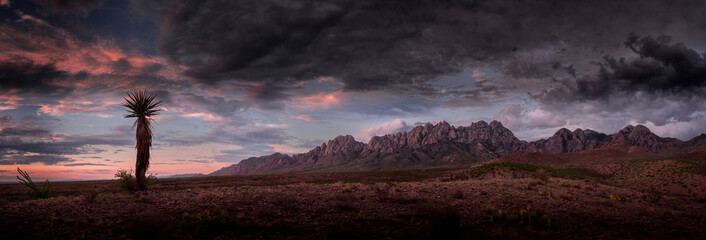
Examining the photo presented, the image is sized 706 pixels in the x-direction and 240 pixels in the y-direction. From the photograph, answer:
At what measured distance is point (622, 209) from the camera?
55.7 ft

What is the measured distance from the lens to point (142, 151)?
24234mm

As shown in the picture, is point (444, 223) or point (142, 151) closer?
point (444, 223)

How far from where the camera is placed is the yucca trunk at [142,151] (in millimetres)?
24266

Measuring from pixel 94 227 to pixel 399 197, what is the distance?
13937 millimetres

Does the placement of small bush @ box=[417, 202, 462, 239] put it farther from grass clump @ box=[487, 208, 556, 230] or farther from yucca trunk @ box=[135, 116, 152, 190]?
yucca trunk @ box=[135, 116, 152, 190]

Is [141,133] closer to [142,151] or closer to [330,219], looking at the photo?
[142,151]

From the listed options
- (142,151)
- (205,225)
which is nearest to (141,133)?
(142,151)

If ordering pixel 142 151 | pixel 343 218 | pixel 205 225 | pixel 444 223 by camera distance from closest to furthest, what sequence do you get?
pixel 444 223
pixel 205 225
pixel 343 218
pixel 142 151

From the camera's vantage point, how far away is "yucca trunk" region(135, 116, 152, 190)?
79.6 feet

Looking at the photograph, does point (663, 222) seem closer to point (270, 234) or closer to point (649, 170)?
point (270, 234)

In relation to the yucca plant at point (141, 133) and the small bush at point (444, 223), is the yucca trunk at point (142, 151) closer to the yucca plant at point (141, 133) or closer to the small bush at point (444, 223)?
the yucca plant at point (141, 133)

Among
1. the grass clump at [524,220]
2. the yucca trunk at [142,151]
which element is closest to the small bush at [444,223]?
the grass clump at [524,220]

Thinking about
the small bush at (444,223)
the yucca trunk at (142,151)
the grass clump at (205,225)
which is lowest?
the small bush at (444,223)

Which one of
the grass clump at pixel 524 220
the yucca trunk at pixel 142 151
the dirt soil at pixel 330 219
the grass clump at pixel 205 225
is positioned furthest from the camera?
the yucca trunk at pixel 142 151
